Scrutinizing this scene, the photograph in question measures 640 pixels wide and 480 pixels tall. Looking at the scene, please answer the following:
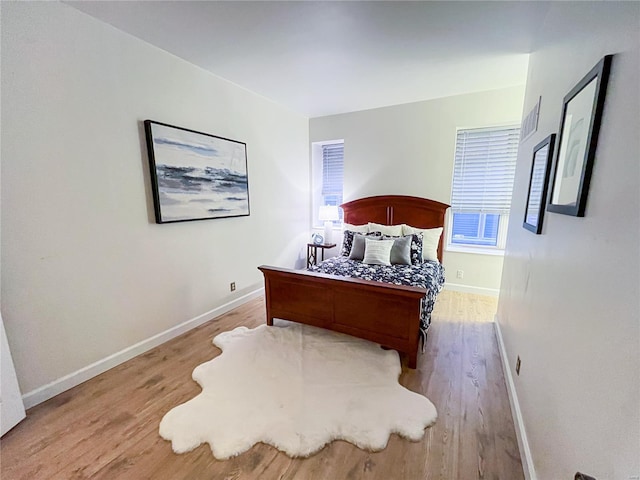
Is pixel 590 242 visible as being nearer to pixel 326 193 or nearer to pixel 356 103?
pixel 356 103

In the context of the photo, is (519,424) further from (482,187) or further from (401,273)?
(482,187)

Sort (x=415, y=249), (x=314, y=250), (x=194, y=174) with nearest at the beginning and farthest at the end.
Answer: (x=194, y=174) < (x=415, y=249) < (x=314, y=250)

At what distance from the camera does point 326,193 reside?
4.89 meters

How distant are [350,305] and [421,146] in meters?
2.60

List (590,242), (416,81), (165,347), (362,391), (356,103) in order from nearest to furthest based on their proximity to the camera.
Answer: (590,242) → (362,391) → (165,347) → (416,81) → (356,103)

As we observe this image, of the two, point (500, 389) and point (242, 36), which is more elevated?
point (242, 36)

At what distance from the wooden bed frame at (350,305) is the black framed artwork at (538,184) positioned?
0.87 m

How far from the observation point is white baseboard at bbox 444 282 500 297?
364 centimetres

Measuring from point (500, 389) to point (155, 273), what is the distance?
297 cm

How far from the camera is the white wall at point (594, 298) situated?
0.71 metres

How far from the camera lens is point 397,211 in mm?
3994

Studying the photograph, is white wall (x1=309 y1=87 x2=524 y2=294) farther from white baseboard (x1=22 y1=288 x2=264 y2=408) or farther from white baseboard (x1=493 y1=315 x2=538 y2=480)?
white baseboard (x1=22 y1=288 x2=264 y2=408)

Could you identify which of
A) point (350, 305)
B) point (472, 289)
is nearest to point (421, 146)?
point (472, 289)

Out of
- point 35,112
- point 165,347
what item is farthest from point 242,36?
point 165,347
